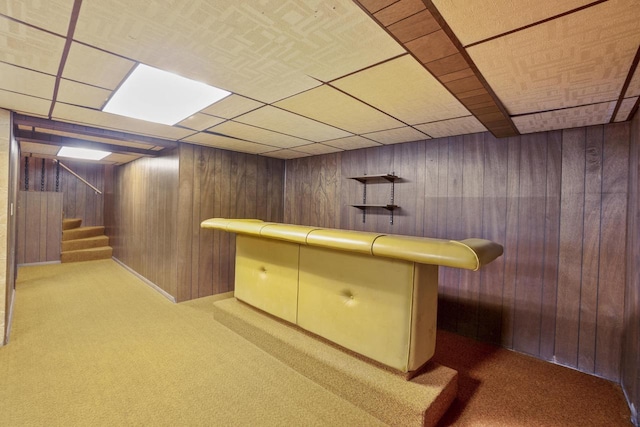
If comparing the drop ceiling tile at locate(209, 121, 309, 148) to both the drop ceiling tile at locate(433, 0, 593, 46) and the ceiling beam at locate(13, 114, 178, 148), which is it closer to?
the ceiling beam at locate(13, 114, 178, 148)

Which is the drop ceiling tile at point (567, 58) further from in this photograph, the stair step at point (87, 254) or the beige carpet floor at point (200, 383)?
the stair step at point (87, 254)

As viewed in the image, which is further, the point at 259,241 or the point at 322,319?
the point at 259,241

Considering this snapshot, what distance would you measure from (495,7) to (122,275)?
5.98 metres

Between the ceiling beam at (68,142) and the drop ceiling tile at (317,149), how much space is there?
2.21 metres

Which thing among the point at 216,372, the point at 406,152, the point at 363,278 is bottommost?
the point at 216,372

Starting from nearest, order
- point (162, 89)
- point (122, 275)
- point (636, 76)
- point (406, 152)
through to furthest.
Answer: point (636, 76)
point (162, 89)
point (406, 152)
point (122, 275)

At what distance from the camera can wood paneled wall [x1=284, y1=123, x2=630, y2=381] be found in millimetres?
2350

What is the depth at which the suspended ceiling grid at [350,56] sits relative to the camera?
116cm

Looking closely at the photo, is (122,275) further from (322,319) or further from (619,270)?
(619,270)

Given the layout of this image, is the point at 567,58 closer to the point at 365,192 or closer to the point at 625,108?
the point at 625,108

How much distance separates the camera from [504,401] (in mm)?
1993

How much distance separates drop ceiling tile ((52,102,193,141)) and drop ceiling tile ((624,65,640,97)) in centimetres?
352

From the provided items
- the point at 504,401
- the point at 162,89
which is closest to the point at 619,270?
the point at 504,401

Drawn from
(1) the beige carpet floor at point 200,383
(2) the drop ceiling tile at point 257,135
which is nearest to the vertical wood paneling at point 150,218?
(1) the beige carpet floor at point 200,383
